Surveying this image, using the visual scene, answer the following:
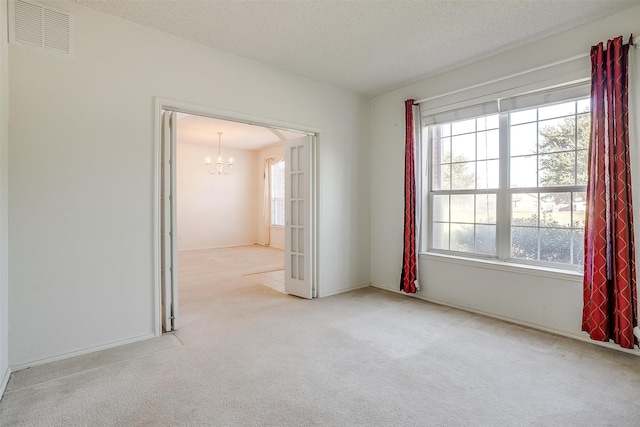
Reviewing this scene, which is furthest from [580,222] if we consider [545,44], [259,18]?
[259,18]

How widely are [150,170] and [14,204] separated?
969 mm

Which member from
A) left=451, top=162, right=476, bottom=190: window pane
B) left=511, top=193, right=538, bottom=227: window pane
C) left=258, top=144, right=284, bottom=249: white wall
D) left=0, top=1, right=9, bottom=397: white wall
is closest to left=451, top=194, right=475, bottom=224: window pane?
left=451, top=162, right=476, bottom=190: window pane

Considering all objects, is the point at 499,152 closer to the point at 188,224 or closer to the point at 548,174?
the point at 548,174

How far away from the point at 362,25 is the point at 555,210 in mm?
2576

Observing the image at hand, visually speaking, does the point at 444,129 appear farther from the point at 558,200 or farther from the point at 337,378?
the point at 337,378

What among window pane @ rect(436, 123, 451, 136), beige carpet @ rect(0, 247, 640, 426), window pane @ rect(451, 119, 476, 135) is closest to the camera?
beige carpet @ rect(0, 247, 640, 426)

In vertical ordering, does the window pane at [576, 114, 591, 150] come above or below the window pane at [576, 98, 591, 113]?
below

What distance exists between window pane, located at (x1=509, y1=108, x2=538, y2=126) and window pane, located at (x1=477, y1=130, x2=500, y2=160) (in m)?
0.19

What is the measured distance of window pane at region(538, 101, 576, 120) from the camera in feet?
10.1

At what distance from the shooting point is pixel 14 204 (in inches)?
93.3

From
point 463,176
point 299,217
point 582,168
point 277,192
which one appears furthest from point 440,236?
point 277,192

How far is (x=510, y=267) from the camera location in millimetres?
3367

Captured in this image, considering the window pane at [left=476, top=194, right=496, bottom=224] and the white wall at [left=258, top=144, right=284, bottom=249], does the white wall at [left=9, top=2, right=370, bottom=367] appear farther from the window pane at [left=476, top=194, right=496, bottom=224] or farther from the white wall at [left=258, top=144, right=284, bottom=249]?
the white wall at [left=258, top=144, right=284, bottom=249]

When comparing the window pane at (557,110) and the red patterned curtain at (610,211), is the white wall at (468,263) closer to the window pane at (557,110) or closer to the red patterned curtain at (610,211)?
the red patterned curtain at (610,211)
